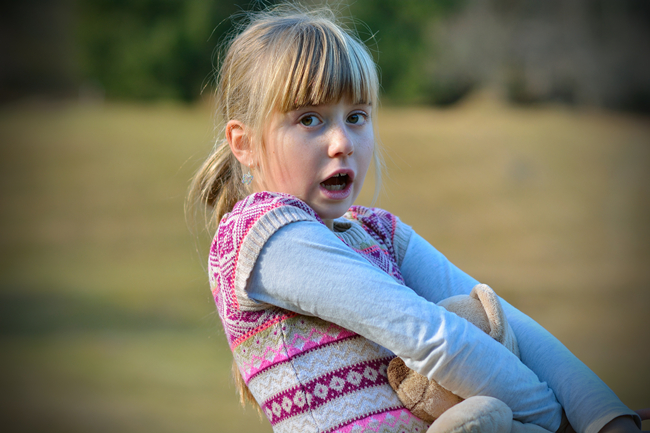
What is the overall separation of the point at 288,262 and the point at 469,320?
7.5 inches

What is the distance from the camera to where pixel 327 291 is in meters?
0.51

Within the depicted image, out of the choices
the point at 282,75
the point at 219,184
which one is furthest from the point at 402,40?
the point at 282,75

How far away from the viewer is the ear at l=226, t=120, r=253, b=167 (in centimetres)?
68

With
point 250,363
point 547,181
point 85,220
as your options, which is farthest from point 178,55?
point 250,363

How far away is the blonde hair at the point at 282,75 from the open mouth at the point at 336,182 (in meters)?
0.08

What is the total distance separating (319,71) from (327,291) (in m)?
0.24

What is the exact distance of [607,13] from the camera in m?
4.35

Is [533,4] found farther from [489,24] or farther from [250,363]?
[250,363]

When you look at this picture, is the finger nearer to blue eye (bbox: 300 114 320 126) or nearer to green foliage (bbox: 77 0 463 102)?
blue eye (bbox: 300 114 320 126)

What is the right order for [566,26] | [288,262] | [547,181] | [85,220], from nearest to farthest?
[288,262]
[85,220]
[547,181]
[566,26]

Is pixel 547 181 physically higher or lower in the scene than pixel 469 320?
lower

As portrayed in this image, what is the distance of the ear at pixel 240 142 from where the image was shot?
678 millimetres

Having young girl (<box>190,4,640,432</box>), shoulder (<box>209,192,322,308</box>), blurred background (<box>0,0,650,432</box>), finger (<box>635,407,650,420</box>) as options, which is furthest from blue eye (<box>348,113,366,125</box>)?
blurred background (<box>0,0,650,432</box>)

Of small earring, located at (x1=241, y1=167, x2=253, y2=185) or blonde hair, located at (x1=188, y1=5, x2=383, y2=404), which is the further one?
small earring, located at (x1=241, y1=167, x2=253, y2=185)
